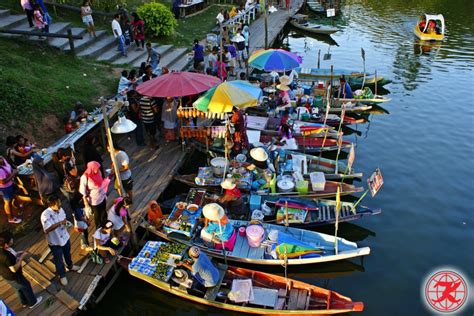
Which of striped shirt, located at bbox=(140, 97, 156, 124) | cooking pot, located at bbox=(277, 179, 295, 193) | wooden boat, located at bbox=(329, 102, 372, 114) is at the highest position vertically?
striped shirt, located at bbox=(140, 97, 156, 124)

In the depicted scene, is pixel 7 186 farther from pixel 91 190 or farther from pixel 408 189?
pixel 408 189

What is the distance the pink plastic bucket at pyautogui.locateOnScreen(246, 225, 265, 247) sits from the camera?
32.9 feet

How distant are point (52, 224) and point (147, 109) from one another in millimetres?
5683

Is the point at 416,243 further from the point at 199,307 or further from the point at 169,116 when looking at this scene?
the point at 169,116

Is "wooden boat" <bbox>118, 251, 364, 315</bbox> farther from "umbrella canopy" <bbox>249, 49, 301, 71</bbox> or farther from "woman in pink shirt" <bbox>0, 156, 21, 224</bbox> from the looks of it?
"umbrella canopy" <bbox>249, 49, 301, 71</bbox>

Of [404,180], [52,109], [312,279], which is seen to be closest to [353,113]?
[404,180]

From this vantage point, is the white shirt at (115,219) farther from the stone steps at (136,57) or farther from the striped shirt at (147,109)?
the stone steps at (136,57)

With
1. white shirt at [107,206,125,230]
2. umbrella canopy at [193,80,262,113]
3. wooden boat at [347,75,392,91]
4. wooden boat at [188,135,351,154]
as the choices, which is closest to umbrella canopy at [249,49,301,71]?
wooden boat at [188,135,351,154]

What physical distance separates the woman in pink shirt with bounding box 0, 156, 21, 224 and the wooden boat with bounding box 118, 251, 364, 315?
3.01 m

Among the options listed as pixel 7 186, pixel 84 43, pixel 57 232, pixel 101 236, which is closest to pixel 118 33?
pixel 84 43

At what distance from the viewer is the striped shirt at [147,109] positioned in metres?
12.5

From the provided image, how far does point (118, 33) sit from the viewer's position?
712 inches

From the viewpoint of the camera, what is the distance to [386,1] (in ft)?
144

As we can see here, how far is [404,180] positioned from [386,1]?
3694cm
